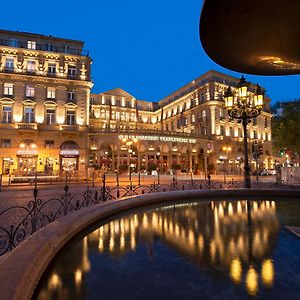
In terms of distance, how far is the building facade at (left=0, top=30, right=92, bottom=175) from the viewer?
109 feet

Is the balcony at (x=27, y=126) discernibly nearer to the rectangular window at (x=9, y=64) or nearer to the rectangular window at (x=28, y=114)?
the rectangular window at (x=28, y=114)

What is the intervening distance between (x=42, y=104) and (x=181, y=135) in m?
24.1

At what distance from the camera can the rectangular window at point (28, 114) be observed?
33938 mm

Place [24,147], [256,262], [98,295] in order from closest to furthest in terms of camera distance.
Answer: [98,295] → [256,262] → [24,147]

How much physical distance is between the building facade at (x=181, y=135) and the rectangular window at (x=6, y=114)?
11305mm

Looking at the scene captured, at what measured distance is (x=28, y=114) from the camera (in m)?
34.1

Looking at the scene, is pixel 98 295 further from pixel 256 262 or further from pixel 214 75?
pixel 214 75

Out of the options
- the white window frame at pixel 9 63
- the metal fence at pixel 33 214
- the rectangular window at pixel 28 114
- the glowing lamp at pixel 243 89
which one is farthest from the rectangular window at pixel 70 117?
the glowing lamp at pixel 243 89

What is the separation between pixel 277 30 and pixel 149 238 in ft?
17.2

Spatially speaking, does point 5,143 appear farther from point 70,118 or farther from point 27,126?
point 70,118

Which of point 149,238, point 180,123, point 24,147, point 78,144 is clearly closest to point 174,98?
point 180,123

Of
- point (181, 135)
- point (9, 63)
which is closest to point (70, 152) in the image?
point (9, 63)

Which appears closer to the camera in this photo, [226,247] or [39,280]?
[39,280]

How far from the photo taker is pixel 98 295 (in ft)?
11.1
